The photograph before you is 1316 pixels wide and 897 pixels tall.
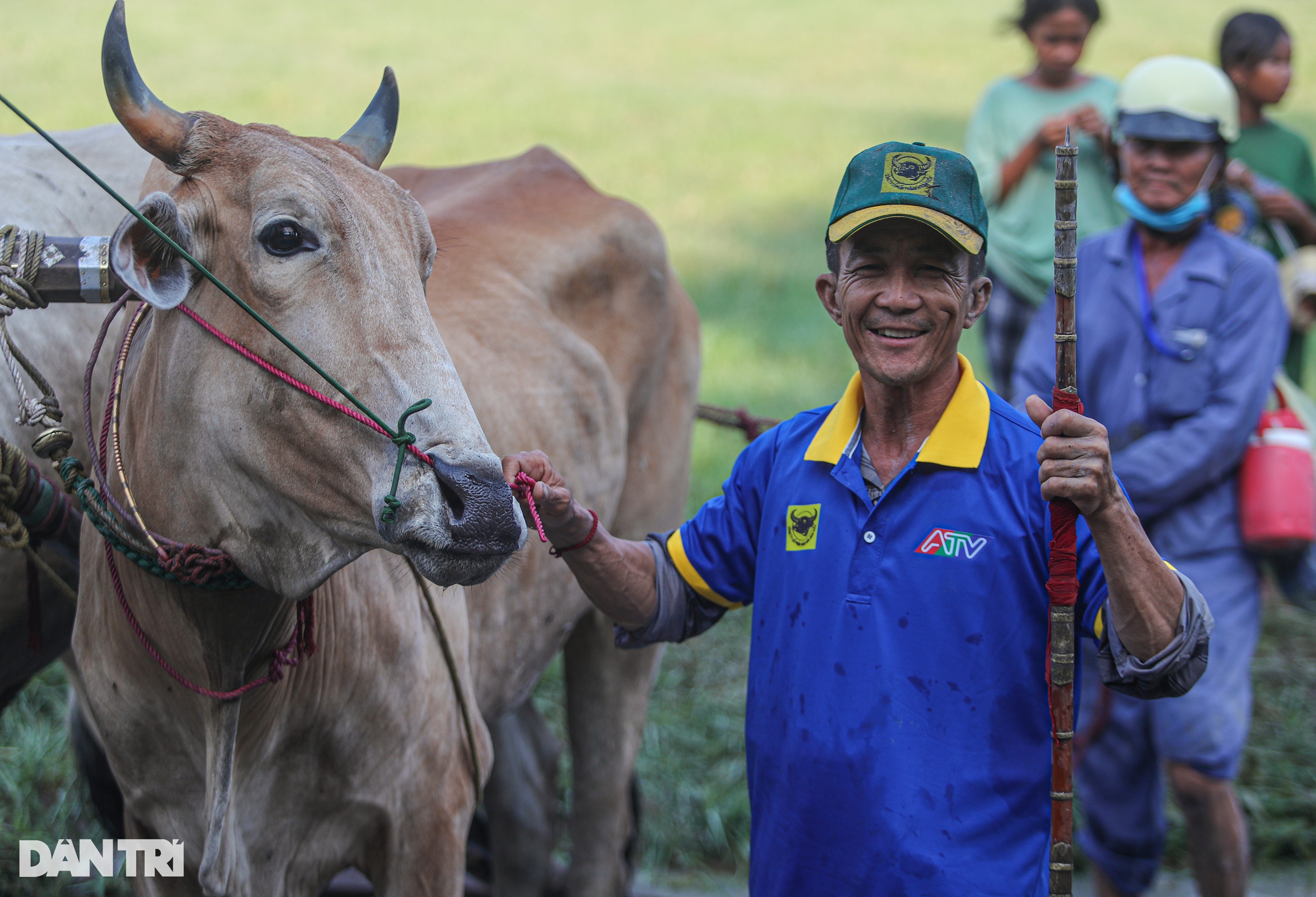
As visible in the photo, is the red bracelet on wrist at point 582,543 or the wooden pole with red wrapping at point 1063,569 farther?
the red bracelet on wrist at point 582,543

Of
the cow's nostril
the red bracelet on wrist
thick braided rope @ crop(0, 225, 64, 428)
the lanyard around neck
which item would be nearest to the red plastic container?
the lanyard around neck

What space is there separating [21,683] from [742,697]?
2853mm

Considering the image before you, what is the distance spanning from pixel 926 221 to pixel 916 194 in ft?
0.21

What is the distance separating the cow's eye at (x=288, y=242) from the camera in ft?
7.38

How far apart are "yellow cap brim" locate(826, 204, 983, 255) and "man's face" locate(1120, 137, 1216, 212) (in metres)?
1.70

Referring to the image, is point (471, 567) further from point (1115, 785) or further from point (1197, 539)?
point (1115, 785)

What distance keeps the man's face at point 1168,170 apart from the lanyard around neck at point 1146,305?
16cm

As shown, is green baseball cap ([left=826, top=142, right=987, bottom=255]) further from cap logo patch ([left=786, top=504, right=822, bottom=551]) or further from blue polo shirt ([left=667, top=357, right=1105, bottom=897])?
cap logo patch ([left=786, top=504, right=822, bottom=551])

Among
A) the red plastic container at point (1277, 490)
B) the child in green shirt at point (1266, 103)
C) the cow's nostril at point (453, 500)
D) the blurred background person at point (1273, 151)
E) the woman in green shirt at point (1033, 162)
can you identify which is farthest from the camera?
the woman in green shirt at point (1033, 162)

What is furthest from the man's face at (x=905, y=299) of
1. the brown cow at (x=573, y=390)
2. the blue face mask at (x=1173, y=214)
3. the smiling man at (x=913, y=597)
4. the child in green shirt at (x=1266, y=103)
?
the child in green shirt at (x=1266, y=103)

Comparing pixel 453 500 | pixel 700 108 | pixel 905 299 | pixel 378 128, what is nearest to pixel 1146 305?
pixel 905 299

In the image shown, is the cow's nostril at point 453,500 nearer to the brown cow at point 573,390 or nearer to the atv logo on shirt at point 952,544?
the atv logo on shirt at point 952,544

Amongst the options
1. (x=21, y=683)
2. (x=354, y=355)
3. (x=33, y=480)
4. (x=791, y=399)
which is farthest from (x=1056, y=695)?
(x=791, y=399)

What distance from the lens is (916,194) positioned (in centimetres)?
235
